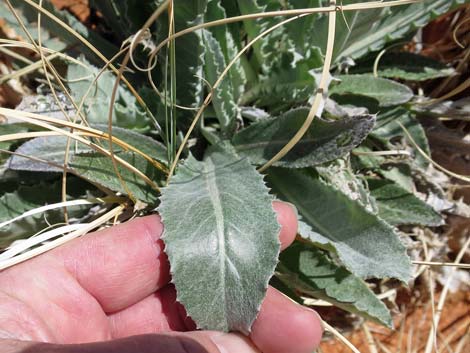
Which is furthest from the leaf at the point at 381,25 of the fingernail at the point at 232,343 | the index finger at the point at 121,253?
the fingernail at the point at 232,343

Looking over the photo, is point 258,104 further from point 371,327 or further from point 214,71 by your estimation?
point 371,327

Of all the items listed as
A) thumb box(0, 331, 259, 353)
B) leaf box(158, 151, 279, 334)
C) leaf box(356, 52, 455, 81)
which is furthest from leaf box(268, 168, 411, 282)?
leaf box(356, 52, 455, 81)

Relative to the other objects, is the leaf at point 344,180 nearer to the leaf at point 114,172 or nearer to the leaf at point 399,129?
the leaf at point 399,129

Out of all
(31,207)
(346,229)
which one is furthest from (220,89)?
(31,207)

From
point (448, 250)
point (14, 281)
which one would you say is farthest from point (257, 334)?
point (448, 250)

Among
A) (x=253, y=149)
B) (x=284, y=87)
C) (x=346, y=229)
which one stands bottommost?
(x=346, y=229)

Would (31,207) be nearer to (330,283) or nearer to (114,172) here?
(114,172)
